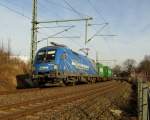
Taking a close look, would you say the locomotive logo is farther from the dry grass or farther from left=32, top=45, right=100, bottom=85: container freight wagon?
the dry grass

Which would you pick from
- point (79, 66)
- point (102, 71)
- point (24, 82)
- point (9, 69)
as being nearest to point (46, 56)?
point (9, 69)

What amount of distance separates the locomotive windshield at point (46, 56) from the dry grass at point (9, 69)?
121 inches

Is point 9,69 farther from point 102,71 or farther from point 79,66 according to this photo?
point 102,71

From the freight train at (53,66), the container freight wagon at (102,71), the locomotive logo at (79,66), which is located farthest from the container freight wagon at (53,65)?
the container freight wagon at (102,71)

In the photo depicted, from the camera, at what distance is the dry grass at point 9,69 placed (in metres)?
26.2

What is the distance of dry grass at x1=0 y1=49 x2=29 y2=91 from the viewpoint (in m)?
26.2

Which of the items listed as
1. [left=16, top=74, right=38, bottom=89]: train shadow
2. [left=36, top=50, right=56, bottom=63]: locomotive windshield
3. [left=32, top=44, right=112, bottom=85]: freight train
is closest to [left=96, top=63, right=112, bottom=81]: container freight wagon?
[left=16, top=74, right=38, bottom=89]: train shadow

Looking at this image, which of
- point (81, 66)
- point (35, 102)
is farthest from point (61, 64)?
point (35, 102)

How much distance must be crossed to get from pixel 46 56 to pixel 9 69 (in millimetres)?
4510

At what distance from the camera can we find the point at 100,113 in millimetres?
12055

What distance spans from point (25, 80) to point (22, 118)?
20212 mm

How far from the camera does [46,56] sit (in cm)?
2636

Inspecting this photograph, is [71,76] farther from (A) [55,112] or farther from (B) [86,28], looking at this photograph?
(A) [55,112]

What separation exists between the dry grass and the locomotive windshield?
3078 millimetres
